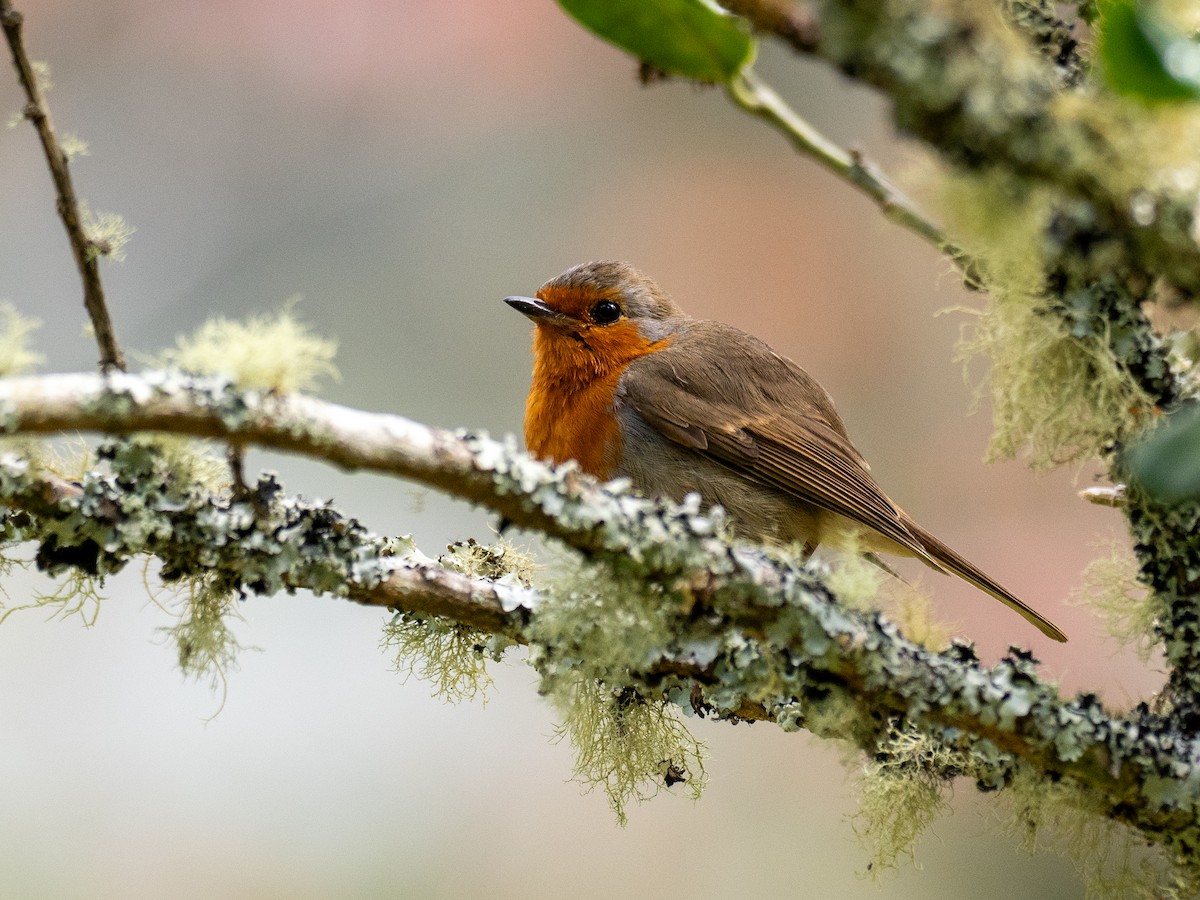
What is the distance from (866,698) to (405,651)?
0.80 metres

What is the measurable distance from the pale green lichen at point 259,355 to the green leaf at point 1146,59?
0.77 m

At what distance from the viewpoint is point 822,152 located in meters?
1.13

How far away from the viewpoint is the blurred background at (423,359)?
3949 mm

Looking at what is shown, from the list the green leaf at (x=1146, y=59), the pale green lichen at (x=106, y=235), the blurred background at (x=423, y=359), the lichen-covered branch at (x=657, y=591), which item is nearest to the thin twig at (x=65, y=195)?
the pale green lichen at (x=106, y=235)

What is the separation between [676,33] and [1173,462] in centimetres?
61

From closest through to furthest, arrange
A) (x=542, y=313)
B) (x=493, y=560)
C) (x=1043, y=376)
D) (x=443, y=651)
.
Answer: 1. (x=1043, y=376)
2. (x=443, y=651)
3. (x=493, y=560)
4. (x=542, y=313)

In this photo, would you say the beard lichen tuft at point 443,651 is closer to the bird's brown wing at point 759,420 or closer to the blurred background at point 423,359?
the bird's brown wing at point 759,420

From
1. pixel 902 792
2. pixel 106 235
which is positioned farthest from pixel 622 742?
pixel 106 235

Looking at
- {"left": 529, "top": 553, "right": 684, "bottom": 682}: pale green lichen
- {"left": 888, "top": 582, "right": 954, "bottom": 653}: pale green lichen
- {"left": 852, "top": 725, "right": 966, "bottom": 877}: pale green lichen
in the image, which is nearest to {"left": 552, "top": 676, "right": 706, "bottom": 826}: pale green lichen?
{"left": 852, "top": 725, "right": 966, "bottom": 877}: pale green lichen

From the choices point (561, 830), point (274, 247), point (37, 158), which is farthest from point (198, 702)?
point (37, 158)

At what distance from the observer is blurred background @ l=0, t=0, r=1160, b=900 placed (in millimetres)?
3949

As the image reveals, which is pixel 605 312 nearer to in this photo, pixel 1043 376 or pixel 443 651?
pixel 443 651

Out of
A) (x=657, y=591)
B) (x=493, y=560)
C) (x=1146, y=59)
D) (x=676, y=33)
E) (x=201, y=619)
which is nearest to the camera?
(x=1146, y=59)

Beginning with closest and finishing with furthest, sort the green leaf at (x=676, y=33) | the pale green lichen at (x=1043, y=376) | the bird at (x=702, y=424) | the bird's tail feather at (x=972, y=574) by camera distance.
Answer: the green leaf at (x=676, y=33) → the pale green lichen at (x=1043, y=376) → the bird's tail feather at (x=972, y=574) → the bird at (x=702, y=424)
